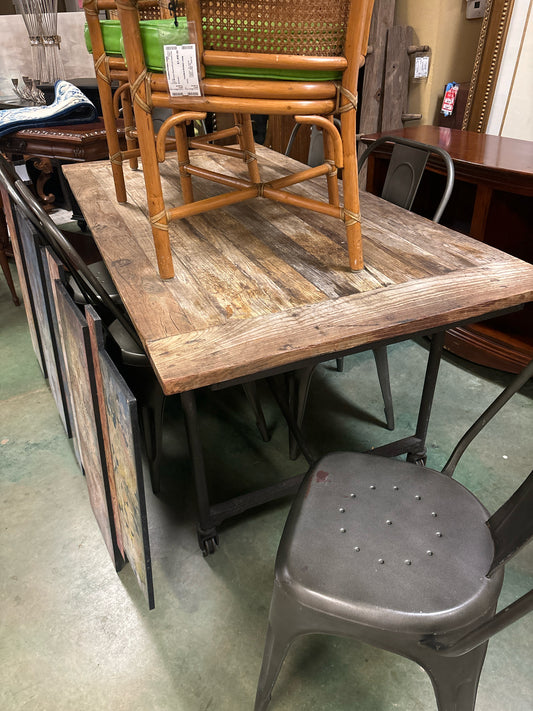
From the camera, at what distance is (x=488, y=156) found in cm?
206

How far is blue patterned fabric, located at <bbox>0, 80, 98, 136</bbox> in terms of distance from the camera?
2504 millimetres

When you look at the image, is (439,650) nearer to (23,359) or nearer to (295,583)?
(295,583)

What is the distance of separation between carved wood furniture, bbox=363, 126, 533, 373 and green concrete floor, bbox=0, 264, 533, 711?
0.68 feet

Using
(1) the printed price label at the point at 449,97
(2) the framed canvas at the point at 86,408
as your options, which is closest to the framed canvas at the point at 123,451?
(2) the framed canvas at the point at 86,408

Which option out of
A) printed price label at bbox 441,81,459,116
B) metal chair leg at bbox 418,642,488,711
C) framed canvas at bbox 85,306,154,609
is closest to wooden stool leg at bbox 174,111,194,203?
framed canvas at bbox 85,306,154,609

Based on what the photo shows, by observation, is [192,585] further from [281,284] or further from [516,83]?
[516,83]

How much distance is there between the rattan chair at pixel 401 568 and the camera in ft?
2.81

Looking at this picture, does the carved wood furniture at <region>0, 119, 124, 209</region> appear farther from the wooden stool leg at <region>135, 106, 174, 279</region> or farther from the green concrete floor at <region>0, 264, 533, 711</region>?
the wooden stool leg at <region>135, 106, 174, 279</region>

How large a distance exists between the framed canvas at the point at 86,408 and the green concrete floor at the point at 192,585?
124mm

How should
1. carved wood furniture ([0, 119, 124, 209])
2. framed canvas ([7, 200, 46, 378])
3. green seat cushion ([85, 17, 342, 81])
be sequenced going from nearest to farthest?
1. green seat cushion ([85, 17, 342, 81])
2. framed canvas ([7, 200, 46, 378])
3. carved wood furniture ([0, 119, 124, 209])

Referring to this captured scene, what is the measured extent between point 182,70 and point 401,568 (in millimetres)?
1043

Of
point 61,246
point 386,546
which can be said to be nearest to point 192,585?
point 386,546

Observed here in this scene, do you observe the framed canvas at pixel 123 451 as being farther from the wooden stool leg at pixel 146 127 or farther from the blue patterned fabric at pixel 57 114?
the blue patterned fabric at pixel 57 114

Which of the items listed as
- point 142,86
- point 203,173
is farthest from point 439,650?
point 203,173
